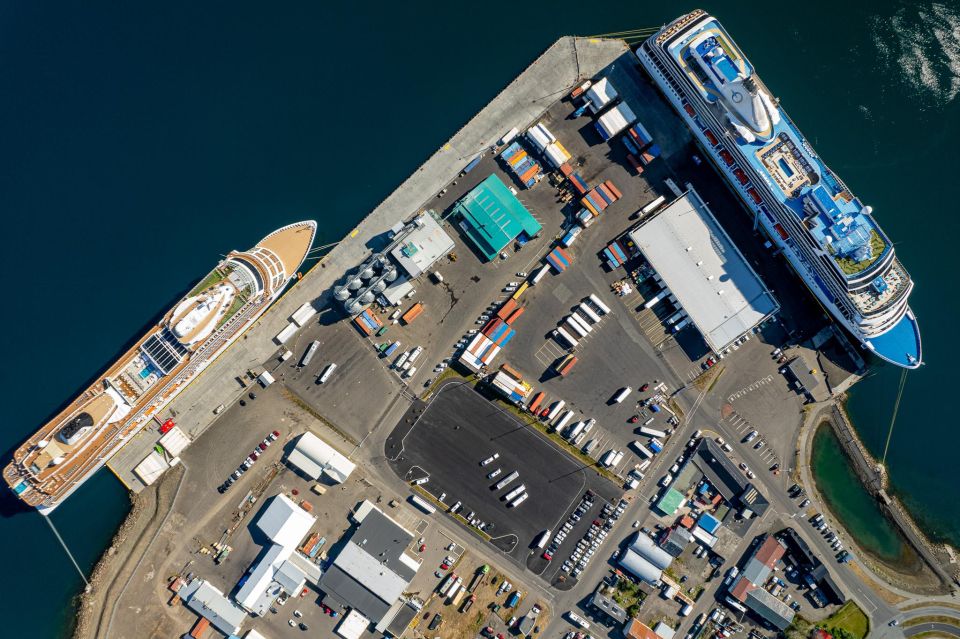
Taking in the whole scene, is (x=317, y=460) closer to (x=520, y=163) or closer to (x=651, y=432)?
(x=651, y=432)

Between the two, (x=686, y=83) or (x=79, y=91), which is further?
(x=79, y=91)

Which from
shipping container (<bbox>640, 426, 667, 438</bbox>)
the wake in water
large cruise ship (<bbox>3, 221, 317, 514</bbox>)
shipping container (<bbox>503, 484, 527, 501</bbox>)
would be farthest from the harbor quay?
the wake in water

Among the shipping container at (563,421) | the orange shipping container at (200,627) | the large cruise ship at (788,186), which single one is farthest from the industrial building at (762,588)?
the orange shipping container at (200,627)

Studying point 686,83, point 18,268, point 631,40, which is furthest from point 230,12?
point 686,83

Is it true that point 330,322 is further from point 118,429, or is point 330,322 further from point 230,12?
point 230,12

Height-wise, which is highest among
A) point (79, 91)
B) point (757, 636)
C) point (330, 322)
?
point (79, 91)
